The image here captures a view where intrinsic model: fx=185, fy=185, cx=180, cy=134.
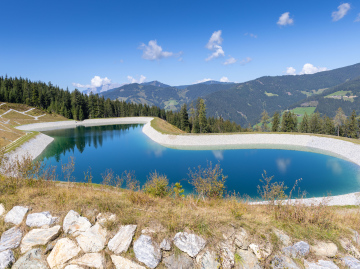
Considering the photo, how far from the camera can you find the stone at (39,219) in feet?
19.7

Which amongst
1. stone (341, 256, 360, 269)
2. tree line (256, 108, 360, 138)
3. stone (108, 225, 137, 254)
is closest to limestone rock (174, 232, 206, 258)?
stone (108, 225, 137, 254)

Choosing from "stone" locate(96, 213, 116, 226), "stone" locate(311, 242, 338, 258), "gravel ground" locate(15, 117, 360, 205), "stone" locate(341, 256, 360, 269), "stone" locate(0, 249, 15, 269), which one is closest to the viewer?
"stone" locate(0, 249, 15, 269)

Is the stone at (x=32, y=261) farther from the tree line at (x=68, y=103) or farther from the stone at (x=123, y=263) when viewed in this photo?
the tree line at (x=68, y=103)

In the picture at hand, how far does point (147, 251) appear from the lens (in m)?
5.30

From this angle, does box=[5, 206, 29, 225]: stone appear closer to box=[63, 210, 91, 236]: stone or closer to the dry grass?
box=[63, 210, 91, 236]: stone

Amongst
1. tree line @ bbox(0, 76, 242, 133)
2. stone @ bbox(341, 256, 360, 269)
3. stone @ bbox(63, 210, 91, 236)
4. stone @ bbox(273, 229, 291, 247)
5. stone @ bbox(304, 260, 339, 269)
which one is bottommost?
stone @ bbox(341, 256, 360, 269)

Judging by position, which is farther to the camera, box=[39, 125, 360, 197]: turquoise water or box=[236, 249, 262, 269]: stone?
box=[39, 125, 360, 197]: turquoise water

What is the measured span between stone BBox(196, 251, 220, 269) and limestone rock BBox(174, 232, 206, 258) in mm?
166

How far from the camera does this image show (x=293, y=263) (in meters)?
5.33

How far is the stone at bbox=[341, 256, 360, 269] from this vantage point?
5297 mm

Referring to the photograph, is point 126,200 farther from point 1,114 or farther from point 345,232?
point 1,114

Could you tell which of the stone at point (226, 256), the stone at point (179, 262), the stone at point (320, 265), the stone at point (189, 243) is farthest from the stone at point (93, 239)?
the stone at point (320, 265)

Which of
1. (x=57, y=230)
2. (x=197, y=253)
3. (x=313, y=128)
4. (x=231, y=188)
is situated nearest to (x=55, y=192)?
(x=57, y=230)

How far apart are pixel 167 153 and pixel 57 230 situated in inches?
1232
